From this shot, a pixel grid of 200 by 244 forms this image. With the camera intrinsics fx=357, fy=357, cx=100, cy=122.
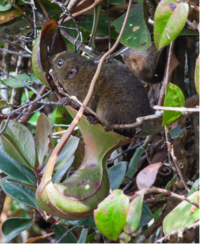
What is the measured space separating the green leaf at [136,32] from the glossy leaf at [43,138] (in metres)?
0.51

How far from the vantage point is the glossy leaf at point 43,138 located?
5.33 ft

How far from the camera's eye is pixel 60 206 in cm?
114

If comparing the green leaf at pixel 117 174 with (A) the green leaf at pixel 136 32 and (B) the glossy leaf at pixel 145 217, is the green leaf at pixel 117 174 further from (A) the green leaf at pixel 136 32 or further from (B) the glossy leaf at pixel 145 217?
(A) the green leaf at pixel 136 32

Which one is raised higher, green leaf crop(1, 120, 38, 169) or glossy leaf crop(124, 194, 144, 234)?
glossy leaf crop(124, 194, 144, 234)

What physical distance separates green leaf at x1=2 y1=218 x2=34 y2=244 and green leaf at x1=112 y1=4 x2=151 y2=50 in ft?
3.22

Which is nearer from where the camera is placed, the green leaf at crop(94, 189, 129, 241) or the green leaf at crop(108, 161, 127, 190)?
the green leaf at crop(94, 189, 129, 241)

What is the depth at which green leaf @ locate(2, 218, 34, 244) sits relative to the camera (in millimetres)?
1688

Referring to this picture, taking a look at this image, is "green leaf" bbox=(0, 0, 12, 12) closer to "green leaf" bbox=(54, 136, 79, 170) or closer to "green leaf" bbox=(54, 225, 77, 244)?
"green leaf" bbox=(54, 136, 79, 170)

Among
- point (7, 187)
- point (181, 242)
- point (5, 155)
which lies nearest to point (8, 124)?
point (5, 155)

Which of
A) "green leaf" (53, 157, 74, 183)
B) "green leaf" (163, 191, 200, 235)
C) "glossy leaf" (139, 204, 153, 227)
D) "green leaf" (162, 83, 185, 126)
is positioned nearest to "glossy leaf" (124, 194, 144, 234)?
"green leaf" (163, 191, 200, 235)

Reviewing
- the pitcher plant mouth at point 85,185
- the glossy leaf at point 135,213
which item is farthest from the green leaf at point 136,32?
the glossy leaf at point 135,213

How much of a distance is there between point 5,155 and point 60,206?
701 mm

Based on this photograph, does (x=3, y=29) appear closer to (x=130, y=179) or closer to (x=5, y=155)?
(x=5, y=155)

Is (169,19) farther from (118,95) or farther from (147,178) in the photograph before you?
(118,95)
